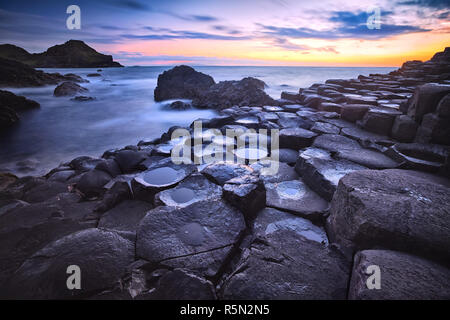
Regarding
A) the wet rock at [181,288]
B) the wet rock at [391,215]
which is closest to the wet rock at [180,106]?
the wet rock at [391,215]

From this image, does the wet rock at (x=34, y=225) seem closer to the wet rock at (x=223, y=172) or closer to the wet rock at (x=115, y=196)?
the wet rock at (x=115, y=196)

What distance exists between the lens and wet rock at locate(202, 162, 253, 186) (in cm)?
245

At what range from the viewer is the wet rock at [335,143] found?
124 inches

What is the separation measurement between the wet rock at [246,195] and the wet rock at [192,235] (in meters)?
0.09

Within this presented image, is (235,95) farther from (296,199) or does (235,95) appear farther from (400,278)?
(400,278)

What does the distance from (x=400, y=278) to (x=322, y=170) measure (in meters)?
1.41

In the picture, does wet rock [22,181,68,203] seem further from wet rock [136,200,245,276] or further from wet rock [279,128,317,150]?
wet rock [279,128,317,150]

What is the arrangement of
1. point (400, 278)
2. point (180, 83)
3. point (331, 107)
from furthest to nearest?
point (180, 83), point (331, 107), point (400, 278)

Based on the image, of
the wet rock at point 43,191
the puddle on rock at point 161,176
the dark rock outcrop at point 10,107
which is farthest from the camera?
the dark rock outcrop at point 10,107

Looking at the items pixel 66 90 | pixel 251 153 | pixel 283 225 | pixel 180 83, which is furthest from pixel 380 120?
pixel 66 90

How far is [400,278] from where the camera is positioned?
116 centimetres

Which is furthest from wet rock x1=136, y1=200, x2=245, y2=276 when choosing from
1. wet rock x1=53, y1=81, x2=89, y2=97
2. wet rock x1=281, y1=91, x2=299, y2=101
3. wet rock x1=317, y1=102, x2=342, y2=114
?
wet rock x1=53, y1=81, x2=89, y2=97

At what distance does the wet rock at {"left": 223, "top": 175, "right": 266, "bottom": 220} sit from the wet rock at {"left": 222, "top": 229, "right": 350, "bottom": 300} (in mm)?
408
